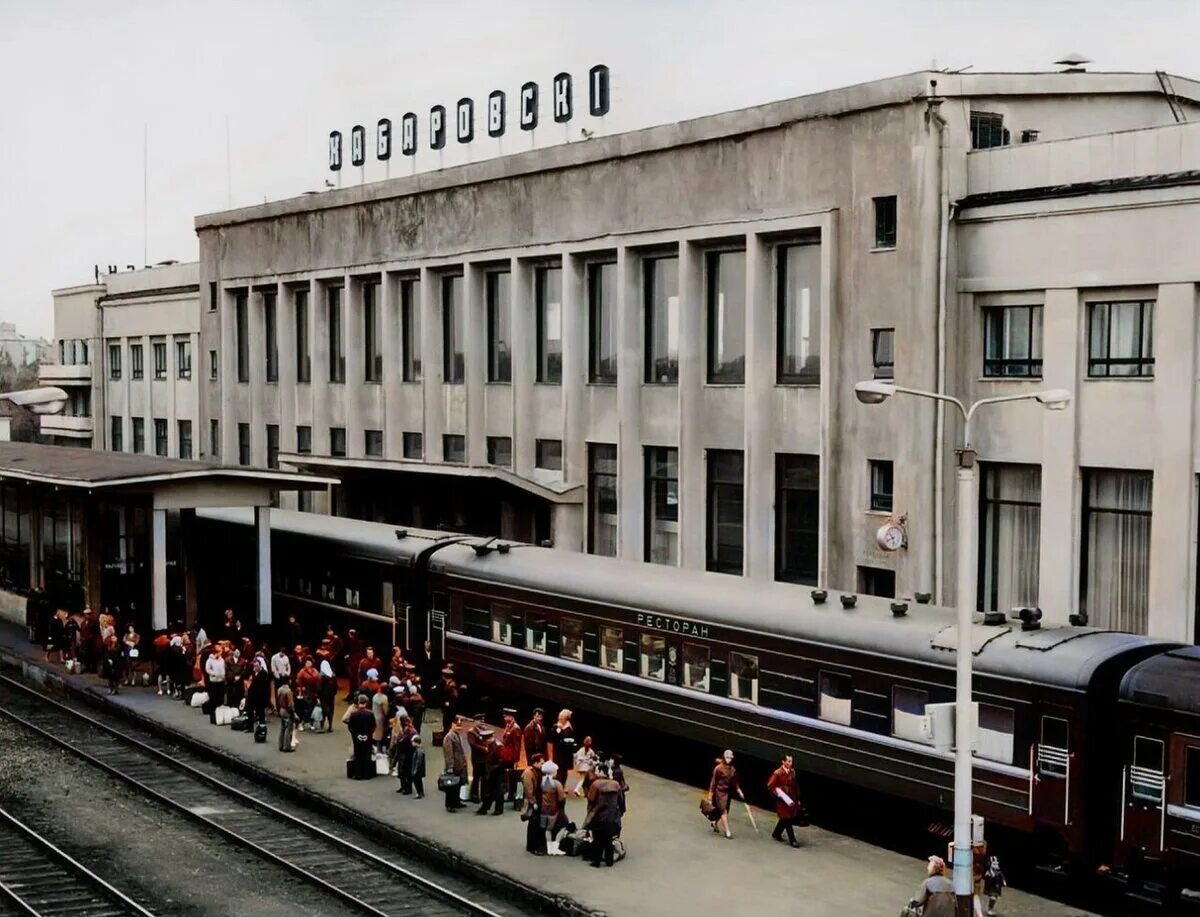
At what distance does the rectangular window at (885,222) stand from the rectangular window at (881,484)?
435 cm

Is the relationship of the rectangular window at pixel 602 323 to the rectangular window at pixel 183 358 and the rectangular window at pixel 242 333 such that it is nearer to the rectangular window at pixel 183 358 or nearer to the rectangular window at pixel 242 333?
the rectangular window at pixel 242 333

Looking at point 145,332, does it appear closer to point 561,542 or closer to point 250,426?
point 250,426

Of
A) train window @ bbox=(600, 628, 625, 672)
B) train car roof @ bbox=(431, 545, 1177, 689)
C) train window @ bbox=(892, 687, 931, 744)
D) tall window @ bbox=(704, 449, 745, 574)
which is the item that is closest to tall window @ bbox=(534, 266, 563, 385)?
tall window @ bbox=(704, 449, 745, 574)

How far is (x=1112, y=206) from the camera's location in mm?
27891

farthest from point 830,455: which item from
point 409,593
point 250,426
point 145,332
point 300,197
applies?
point 145,332

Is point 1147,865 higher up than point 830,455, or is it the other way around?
point 830,455

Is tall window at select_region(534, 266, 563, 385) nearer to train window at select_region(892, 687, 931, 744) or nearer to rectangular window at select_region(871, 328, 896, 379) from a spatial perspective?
rectangular window at select_region(871, 328, 896, 379)

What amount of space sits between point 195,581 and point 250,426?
1773cm

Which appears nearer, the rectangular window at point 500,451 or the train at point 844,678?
the train at point 844,678

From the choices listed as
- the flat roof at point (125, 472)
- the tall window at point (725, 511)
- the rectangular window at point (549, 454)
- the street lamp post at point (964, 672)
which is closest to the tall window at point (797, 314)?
the tall window at point (725, 511)

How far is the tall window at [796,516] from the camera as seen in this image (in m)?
34.8

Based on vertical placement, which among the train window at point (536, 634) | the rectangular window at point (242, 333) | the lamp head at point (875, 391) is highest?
the rectangular window at point (242, 333)

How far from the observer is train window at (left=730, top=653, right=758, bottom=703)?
25.8m

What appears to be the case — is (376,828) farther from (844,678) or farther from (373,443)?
(373,443)
